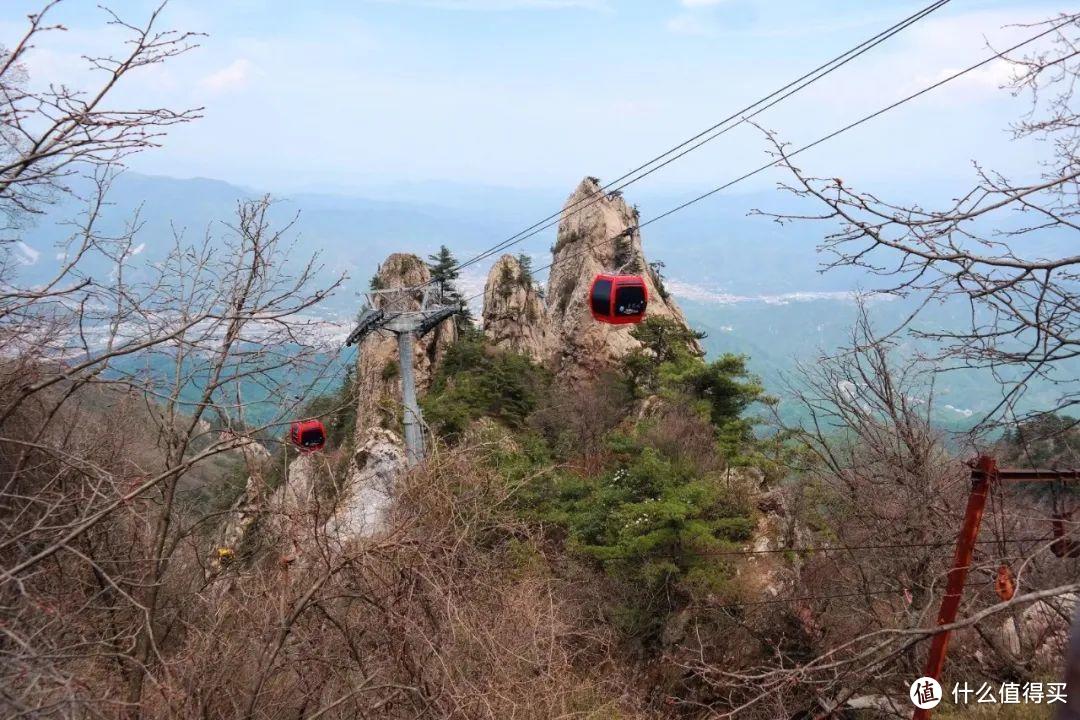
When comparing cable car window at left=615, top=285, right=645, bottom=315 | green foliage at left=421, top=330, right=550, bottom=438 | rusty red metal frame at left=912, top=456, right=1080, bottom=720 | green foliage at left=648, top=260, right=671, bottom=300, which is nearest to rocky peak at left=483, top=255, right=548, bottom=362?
green foliage at left=421, top=330, right=550, bottom=438

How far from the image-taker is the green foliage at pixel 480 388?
19578 millimetres

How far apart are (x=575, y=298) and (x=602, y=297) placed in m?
15.8

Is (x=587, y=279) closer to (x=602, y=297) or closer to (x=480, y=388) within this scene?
(x=480, y=388)

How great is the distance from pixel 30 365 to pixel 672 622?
10813 millimetres

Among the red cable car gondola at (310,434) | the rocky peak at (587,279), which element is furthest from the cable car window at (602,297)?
the rocky peak at (587,279)

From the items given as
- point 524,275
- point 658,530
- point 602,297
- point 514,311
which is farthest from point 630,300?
point 524,275

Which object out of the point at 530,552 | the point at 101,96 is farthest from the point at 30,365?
the point at 530,552

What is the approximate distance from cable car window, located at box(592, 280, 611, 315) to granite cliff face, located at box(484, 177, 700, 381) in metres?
14.2

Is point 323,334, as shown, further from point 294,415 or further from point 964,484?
point 964,484

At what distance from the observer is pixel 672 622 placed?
1255 centimetres

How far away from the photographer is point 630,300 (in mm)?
10453

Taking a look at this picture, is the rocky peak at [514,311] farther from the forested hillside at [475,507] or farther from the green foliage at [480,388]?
the forested hillside at [475,507]

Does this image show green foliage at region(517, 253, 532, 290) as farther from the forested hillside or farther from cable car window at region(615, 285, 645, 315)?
cable car window at region(615, 285, 645, 315)

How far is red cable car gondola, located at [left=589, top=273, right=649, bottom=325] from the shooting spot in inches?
407
